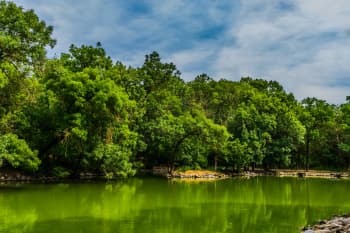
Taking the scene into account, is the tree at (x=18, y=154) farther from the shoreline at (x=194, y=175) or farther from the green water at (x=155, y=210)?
the shoreline at (x=194, y=175)

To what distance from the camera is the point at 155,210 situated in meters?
19.9

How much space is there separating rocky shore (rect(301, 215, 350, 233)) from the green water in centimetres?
81

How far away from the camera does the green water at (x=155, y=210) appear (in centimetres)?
1573

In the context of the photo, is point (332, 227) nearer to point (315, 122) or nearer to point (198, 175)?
point (198, 175)

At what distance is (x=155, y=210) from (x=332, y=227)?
8274 mm

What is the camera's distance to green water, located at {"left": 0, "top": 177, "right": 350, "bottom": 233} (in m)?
15.7

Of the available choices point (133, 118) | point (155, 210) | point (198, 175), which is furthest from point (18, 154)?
point (198, 175)

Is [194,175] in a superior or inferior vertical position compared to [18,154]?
inferior

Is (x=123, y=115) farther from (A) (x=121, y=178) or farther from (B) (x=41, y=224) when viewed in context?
(B) (x=41, y=224)

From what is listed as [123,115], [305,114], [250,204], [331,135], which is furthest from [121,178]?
[331,135]

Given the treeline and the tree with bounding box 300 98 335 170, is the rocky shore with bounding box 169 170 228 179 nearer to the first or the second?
the treeline

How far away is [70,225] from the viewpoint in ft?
50.9

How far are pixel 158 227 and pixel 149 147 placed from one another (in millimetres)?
33245

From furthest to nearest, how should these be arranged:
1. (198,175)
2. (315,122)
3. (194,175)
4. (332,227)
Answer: (315,122) < (198,175) < (194,175) < (332,227)
